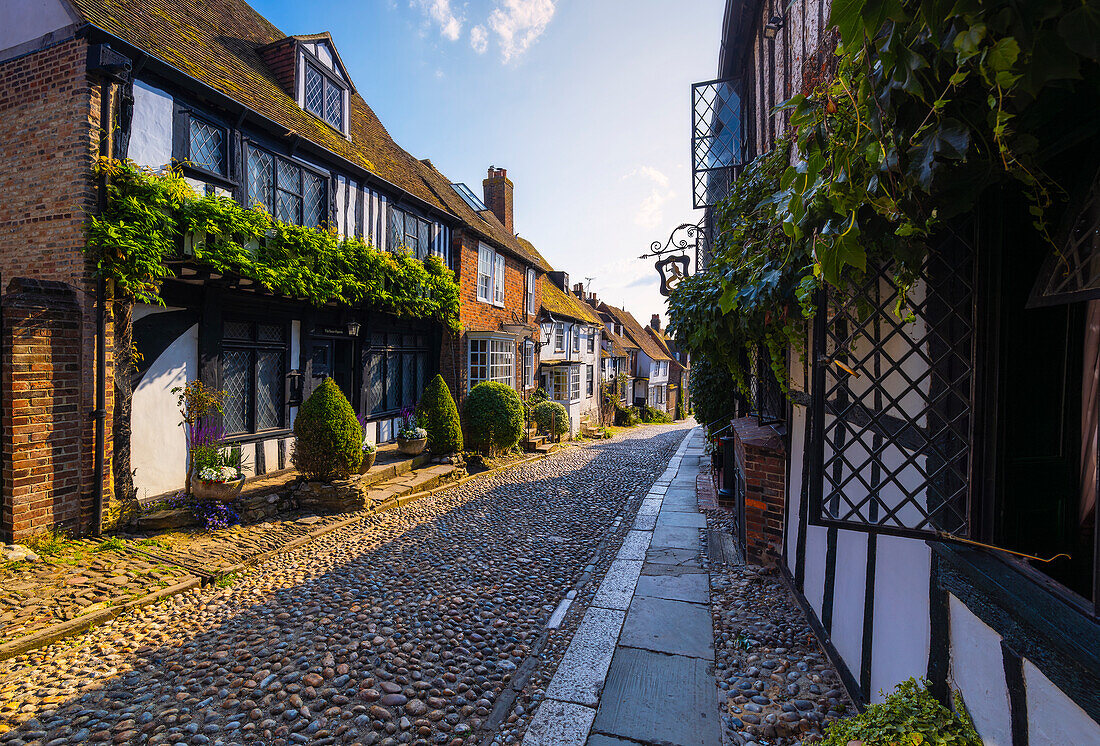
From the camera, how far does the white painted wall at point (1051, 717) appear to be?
1.49 m

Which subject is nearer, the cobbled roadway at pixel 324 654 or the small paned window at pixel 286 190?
the cobbled roadway at pixel 324 654

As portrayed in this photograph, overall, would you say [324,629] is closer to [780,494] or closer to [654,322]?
[780,494]

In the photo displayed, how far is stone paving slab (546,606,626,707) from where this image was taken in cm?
345

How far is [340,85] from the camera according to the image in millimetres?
11188

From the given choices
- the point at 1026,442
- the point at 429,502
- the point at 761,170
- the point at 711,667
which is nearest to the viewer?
the point at 1026,442

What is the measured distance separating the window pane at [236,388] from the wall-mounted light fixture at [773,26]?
9.15 metres

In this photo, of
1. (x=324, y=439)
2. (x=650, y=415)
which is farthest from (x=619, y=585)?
(x=650, y=415)

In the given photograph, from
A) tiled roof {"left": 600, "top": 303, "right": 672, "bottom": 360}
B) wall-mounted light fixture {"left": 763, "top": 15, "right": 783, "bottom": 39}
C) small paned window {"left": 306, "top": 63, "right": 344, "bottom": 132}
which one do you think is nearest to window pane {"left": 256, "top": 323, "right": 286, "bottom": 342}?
small paned window {"left": 306, "top": 63, "right": 344, "bottom": 132}

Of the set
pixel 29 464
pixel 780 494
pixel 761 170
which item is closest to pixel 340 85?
pixel 29 464

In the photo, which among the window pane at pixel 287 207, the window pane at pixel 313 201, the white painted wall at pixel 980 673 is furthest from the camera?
the window pane at pixel 313 201

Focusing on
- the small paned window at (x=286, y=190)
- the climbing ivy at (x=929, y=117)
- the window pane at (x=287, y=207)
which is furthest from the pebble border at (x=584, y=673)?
the window pane at (x=287, y=207)

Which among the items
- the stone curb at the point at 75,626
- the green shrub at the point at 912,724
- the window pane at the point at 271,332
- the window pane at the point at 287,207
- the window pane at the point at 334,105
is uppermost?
the window pane at the point at 334,105

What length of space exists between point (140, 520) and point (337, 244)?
5.50 meters

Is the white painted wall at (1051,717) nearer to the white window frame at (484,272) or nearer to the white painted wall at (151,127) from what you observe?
the white painted wall at (151,127)
